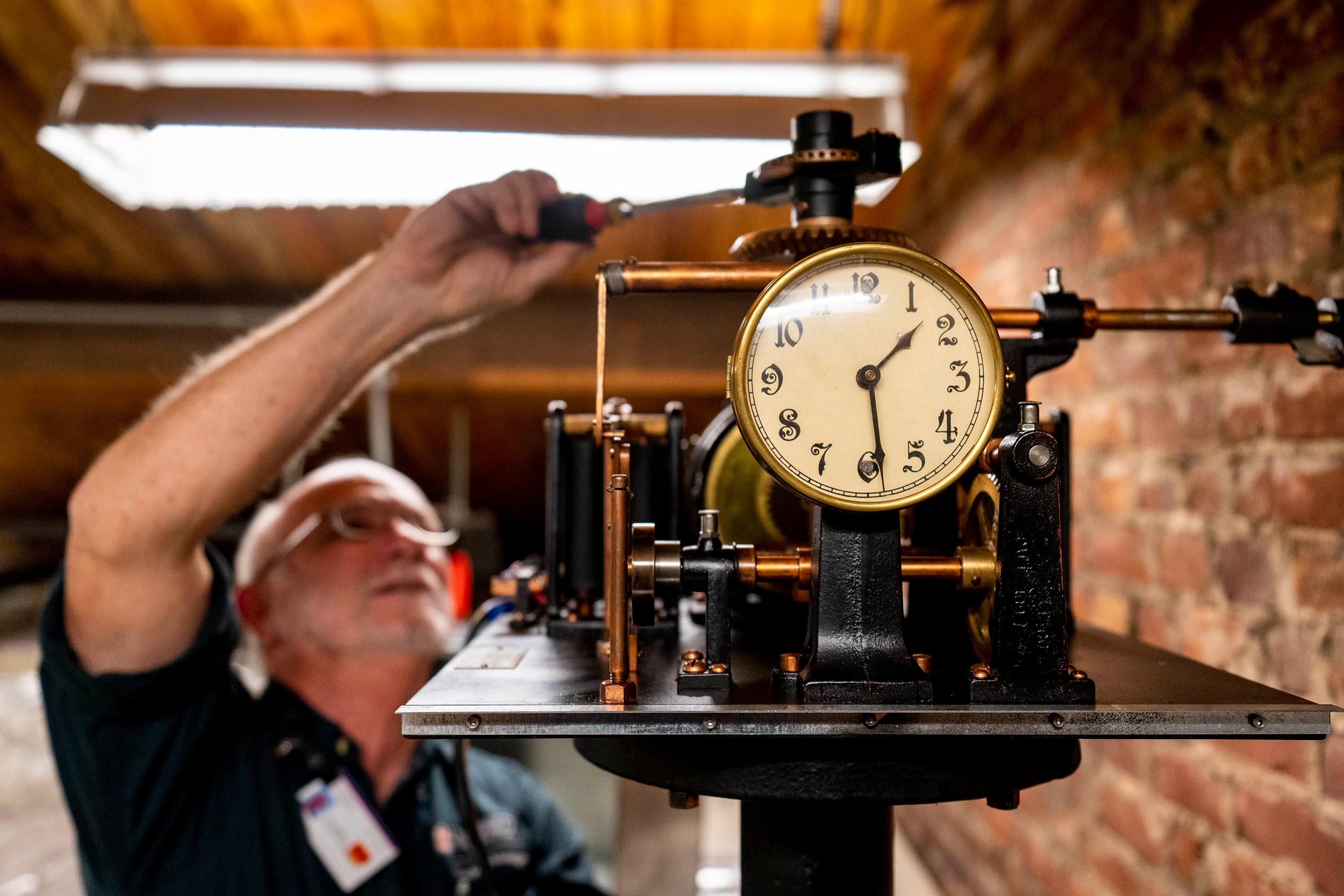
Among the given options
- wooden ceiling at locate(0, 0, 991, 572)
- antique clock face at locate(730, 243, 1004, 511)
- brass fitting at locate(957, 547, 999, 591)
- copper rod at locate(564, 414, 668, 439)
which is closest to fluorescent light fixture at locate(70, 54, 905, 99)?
wooden ceiling at locate(0, 0, 991, 572)

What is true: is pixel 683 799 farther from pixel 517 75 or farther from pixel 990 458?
pixel 517 75

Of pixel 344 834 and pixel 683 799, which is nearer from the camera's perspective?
pixel 683 799

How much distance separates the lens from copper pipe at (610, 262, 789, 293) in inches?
28.7

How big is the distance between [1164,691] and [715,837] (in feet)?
9.36

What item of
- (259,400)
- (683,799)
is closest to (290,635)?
(259,400)

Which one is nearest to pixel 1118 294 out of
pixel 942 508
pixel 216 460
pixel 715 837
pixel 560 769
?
pixel 942 508

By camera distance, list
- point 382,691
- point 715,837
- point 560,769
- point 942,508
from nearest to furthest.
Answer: point 942,508 < point 382,691 < point 560,769 < point 715,837

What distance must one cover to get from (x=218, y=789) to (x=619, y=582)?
4.23ft

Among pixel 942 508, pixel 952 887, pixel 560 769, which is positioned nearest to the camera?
pixel 942 508

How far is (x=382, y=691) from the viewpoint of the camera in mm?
1918

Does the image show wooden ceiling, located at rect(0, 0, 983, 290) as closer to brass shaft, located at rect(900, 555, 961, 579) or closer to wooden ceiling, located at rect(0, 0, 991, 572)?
wooden ceiling, located at rect(0, 0, 991, 572)

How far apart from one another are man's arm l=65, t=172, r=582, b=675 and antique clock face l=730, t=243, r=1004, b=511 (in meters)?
0.58

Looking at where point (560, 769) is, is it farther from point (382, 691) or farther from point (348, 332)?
point (348, 332)

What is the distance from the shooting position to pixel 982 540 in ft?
2.41
